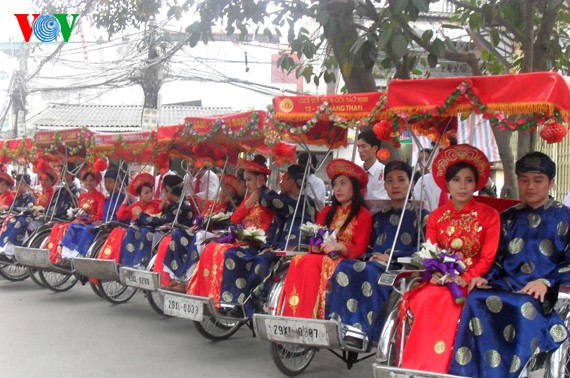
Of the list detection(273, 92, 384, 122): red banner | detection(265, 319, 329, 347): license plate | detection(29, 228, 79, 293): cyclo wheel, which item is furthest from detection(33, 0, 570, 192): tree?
detection(29, 228, 79, 293): cyclo wheel

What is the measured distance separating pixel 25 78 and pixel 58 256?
11194 mm

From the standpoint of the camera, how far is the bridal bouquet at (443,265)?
147 inches

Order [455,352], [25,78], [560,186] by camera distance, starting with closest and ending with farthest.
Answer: [455,352], [560,186], [25,78]

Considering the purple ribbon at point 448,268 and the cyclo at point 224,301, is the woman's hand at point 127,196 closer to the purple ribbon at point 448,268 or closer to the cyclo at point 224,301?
the cyclo at point 224,301

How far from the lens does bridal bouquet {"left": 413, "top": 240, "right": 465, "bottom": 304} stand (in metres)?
3.74

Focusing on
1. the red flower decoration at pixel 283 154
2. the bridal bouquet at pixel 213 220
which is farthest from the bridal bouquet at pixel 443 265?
the bridal bouquet at pixel 213 220

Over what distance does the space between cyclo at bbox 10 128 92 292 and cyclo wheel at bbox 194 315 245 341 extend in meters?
2.40

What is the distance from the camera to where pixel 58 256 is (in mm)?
7676

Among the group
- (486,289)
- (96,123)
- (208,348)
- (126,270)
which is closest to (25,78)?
(96,123)

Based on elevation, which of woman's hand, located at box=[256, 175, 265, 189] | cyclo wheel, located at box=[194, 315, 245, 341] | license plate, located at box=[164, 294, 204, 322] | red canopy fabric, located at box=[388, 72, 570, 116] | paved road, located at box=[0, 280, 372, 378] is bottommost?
paved road, located at box=[0, 280, 372, 378]

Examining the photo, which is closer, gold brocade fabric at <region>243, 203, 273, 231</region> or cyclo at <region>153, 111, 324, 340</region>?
cyclo at <region>153, 111, 324, 340</region>

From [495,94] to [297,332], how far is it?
6.54 feet

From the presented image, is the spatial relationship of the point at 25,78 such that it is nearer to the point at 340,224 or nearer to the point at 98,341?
the point at 98,341

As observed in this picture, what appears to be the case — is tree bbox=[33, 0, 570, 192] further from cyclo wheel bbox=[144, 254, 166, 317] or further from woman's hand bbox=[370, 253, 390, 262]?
cyclo wheel bbox=[144, 254, 166, 317]
